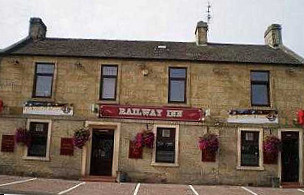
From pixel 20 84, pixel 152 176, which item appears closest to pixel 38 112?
pixel 20 84

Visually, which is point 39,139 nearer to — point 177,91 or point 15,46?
point 15,46

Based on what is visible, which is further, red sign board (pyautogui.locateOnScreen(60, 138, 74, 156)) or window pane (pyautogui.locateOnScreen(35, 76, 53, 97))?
window pane (pyautogui.locateOnScreen(35, 76, 53, 97))

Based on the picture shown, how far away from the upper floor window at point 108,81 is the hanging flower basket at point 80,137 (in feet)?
6.30

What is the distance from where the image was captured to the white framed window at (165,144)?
1599 centimetres

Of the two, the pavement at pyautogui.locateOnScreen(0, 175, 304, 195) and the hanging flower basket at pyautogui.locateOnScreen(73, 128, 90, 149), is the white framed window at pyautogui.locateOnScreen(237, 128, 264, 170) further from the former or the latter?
the hanging flower basket at pyautogui.locateOnScreen(73, 128, 90, 149)

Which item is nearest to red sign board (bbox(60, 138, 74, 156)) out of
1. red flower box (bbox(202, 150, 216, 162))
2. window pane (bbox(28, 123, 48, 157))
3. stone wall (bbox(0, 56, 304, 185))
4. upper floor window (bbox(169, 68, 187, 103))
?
stone wall (bbox(0, 56, 304, 185))

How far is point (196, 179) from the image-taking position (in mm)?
15773

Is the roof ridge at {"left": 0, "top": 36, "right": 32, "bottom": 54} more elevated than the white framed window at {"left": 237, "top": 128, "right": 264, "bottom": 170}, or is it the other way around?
the roof ridge at {"left": 0, "top": 36, "right": 32, "bottom": 54}

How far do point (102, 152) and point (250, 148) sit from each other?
6.74 m

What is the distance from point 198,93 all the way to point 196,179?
3.89 m

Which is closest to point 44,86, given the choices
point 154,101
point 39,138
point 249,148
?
point 39,138

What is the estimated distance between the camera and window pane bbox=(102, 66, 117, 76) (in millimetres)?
16953

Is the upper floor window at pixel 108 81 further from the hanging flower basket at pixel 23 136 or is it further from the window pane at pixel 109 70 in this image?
the hanging flower basket at pixel 23 136

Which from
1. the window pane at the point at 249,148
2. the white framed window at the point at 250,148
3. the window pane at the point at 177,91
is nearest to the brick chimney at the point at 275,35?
the white framed window at the point at 250,148
